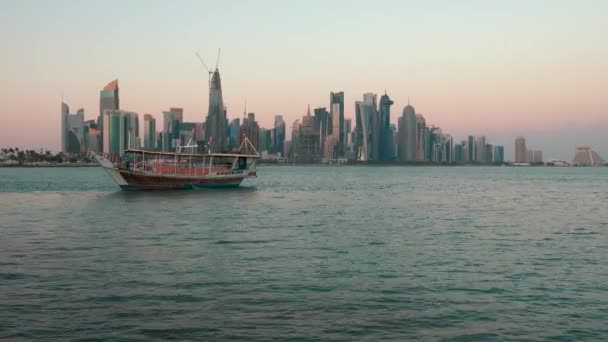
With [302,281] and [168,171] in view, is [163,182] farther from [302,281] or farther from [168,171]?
[302,281]

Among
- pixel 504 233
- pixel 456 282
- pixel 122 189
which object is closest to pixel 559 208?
pixel 504 233

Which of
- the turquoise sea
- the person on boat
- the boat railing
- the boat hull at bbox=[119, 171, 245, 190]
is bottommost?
the turquoise sea

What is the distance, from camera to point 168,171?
107 metres

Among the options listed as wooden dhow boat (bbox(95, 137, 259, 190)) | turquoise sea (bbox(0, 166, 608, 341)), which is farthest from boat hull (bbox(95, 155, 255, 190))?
turquoise sea (bbox(0, 166, 608, 341))

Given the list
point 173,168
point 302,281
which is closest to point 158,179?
point 173,168

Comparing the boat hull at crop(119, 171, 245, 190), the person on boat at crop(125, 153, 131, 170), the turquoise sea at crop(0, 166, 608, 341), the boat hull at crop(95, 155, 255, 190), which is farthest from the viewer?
the person on boat at crop(125, 153, 131, 170)

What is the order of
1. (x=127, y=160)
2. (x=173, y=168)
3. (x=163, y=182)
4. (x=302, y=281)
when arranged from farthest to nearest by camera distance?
(x=173, y=168) < (x=163, y=182) < (x=127, y=160) < (x=302, y=281)

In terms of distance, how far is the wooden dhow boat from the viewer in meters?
103

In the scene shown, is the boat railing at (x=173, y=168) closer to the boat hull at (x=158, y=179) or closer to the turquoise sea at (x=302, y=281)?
the boat hull at (x=158, y=179)

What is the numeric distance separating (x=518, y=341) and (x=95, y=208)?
2381 inches

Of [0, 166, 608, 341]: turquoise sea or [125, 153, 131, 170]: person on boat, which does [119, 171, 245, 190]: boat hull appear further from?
[0, 166, 608, 341]: turquoise sea

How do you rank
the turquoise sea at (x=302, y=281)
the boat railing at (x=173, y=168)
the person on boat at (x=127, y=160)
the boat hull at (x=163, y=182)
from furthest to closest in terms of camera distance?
the boat railing at (x=173, y=168) < the person on boat at (x=127, y=160) < the boat hull at (x=163, y=182) < the turquoise sea at (x=302, y=281)

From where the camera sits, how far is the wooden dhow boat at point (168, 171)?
102875mm

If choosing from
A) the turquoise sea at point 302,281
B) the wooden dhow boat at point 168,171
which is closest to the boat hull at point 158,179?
the wooden dhow boat at point 168,171
